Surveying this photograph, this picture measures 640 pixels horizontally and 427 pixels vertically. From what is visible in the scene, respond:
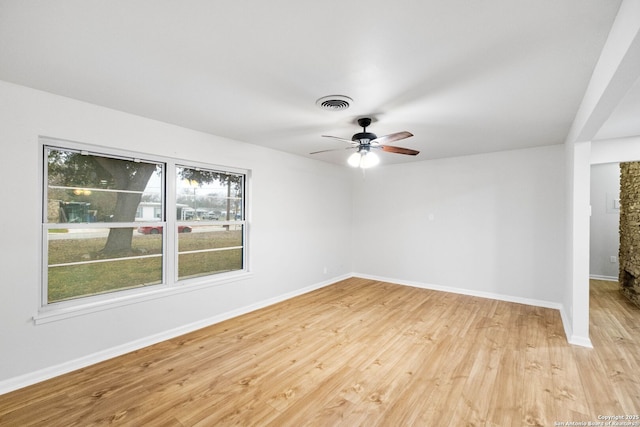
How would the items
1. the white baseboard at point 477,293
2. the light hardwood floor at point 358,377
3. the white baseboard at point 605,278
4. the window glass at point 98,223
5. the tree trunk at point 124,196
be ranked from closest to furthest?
the light hardwood floor at point 358,377 → the window glass at point 98,223 → the tree trunk at point 124,196 → the white baseboard at point 477,293 → the white baseboard at point 605,278

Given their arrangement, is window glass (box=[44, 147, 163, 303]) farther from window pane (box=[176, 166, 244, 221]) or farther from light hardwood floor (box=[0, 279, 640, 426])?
light hardwood floor (box=[0, 279, 640, 426])

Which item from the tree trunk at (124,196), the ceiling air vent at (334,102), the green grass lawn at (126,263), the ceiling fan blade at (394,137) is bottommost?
the green grass lawn at (126,263)

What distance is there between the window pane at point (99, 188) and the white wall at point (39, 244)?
0.21m

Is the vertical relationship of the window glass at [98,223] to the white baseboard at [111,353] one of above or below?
above

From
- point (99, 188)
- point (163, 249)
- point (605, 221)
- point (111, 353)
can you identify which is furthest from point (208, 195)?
point (605, 221)

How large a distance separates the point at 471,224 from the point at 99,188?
5.40 m

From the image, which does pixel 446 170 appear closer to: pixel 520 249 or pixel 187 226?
pixel 520 249

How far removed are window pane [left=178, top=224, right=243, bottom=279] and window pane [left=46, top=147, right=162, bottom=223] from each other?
0.54 m

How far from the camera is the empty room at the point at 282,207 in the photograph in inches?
66.1

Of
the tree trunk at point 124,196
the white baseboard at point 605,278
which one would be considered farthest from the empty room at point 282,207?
the white baseboard at point 605,278

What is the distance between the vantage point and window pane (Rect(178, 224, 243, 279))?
12.0 feet

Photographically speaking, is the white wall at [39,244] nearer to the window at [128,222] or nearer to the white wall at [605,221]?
the window at [128,222]

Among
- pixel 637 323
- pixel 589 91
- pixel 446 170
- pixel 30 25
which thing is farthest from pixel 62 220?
pixel 637 323

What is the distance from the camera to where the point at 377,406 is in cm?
215
